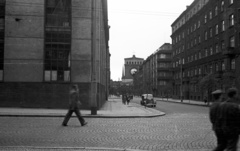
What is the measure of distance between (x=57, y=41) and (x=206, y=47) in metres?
37.4

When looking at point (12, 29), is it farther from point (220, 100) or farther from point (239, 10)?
point (239, 10)

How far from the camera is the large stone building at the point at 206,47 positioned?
41719 mm

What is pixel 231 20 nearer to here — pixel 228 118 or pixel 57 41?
pixel 57 41

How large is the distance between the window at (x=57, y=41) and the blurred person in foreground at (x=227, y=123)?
19.8 meters

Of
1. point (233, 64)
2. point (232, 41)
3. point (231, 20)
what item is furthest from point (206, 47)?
point (233, 64)

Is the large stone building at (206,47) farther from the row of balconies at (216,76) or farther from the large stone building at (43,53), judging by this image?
the large stone building at (43,53)

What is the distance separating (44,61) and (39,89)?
7.73 feet

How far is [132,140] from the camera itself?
32.0 ft

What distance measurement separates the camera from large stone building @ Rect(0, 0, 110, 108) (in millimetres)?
24656

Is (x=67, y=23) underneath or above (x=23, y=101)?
above

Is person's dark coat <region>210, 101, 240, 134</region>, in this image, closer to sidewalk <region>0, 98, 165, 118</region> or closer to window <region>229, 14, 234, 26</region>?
sidewalk <region>0, 98, 165, 118</region>

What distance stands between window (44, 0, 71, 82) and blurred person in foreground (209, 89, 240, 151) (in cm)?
1984

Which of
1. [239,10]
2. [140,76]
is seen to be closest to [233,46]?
[239,10]

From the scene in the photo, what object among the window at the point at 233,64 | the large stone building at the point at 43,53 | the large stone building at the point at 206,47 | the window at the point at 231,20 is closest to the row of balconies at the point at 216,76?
the large stone building at the point at 206,47
